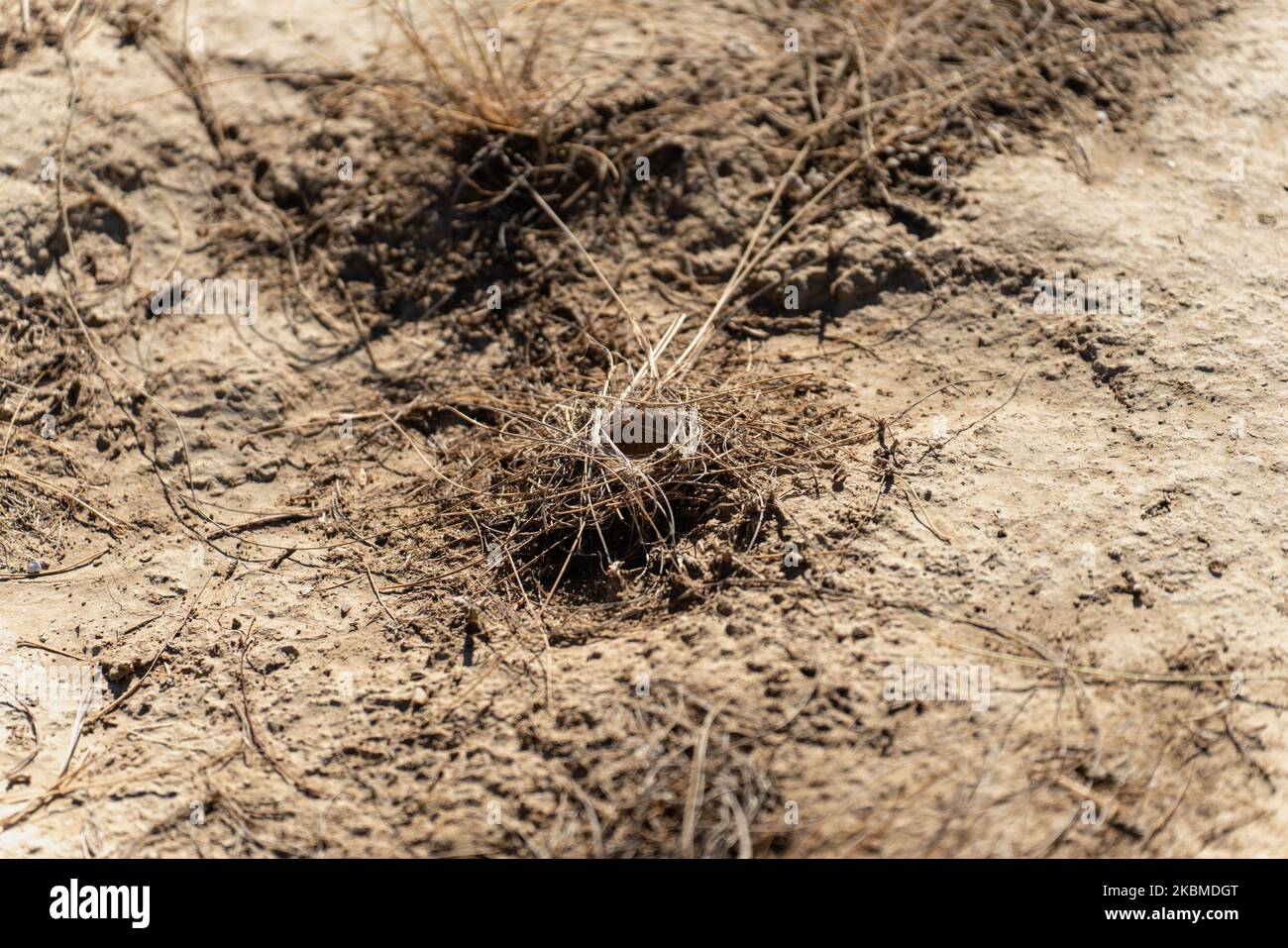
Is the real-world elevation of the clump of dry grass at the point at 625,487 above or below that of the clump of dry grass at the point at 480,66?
below

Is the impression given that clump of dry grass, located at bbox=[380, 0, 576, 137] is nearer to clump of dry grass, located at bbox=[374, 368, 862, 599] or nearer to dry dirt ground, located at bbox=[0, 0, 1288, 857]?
dry dirt ground, located at bbox=[0, 0, 1288, 857]

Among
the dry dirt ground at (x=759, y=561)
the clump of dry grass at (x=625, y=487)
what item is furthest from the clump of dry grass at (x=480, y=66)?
the clump of dry grass at (x=625, y=487)

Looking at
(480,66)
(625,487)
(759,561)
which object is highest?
(480,66)

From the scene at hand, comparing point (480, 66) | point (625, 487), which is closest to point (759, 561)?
point (625, 487)

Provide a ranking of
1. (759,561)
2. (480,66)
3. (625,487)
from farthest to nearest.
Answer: (480,66) < (625,487) < (759,561)

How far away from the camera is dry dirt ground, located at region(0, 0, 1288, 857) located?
2.66 meters

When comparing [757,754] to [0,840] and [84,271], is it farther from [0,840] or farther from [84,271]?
[84,271]

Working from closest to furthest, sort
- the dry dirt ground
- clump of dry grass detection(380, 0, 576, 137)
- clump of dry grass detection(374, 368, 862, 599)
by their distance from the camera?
the dry dirt ground < clump of dry grass detection(374, 368, 862, 599) < clump of dry grass detection(380, 0, 576, 137)

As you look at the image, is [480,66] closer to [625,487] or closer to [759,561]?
[625,487]

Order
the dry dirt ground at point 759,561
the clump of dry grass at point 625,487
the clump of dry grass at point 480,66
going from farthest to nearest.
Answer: the clump of dry grass at point 480,66
the clump of dry grass at point 625,487
the dry dirt ground at point 759,561

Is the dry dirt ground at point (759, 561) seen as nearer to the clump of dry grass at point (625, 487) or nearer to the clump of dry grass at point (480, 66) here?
the clump of dry grass at point (625, 487)

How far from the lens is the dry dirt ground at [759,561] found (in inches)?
105

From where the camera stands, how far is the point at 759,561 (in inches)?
122

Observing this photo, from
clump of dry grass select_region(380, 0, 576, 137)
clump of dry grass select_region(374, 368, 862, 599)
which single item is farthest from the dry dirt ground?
clump of dry grass select_region(380, 0, 576, 137)
